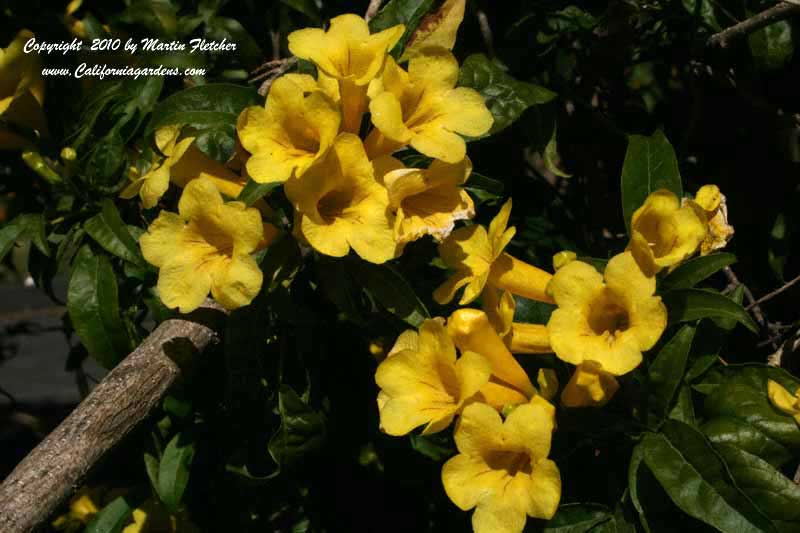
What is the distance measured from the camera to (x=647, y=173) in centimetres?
190

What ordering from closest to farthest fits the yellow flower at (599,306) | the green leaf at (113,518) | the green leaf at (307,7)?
the yellow flower at (599,306) < the green leaf at (307,7) < the green leaf at (113,518)

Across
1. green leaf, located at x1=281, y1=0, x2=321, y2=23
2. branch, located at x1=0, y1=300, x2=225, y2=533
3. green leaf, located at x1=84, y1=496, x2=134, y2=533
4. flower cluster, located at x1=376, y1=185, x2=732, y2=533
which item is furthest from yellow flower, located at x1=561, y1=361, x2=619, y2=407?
green leaf, located at x1=84, y1=496, x2=134, y2=533

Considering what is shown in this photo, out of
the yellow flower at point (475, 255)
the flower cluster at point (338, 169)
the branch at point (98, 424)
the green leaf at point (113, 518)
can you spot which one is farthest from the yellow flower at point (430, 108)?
the green leaf at point (113, 518)

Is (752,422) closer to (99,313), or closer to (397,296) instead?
(397,296)

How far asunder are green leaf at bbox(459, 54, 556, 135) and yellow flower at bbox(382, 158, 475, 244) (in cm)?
26

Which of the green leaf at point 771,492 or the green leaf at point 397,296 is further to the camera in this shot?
the green leaf at point 397,296

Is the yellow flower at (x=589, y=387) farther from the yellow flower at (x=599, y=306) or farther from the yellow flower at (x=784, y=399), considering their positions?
the yellow flower at (x=784, y=399)

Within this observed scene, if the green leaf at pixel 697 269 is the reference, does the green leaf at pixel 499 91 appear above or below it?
above

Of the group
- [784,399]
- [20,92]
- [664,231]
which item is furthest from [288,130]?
[784,399]

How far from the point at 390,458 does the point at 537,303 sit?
0.61 m

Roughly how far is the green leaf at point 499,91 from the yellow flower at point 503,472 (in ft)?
2.16

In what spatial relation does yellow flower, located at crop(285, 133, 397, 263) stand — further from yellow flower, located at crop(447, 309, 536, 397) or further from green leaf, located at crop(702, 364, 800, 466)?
green leaf, located at crop(702, 364, 800, 466)

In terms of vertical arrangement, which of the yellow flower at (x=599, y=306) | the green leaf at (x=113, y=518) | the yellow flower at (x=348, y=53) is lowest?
the green leaf at (x=113, y=518)

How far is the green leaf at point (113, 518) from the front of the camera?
2523 millimetres
